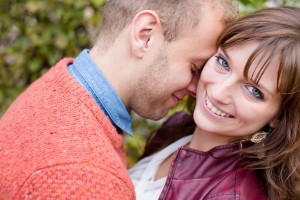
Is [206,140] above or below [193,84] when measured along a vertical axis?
below

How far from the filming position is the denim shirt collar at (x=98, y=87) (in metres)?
2.18

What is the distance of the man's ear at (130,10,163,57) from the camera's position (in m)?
2.26

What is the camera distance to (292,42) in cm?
206

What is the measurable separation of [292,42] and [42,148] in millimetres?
1045

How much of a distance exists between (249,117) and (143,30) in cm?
59

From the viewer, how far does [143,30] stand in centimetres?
228

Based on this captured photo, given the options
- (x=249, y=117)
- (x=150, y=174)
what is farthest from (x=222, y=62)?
(x=150, y=174)

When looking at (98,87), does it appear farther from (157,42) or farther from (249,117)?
(249,117)

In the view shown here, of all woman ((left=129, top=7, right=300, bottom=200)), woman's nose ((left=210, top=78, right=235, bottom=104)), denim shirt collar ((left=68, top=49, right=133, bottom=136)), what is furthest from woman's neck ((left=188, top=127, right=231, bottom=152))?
denim shirt collar ((left=68, top=49, right=133, bottom=136))

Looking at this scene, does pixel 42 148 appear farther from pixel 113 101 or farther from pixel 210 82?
pixel 210 82

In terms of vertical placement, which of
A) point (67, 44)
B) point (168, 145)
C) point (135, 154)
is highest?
point (67, 44)

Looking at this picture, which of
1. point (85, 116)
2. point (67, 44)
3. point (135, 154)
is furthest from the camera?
point (135, 154)

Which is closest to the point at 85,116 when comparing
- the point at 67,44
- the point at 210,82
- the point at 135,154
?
the point at 210,82

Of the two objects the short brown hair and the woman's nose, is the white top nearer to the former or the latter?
the woman's nose
